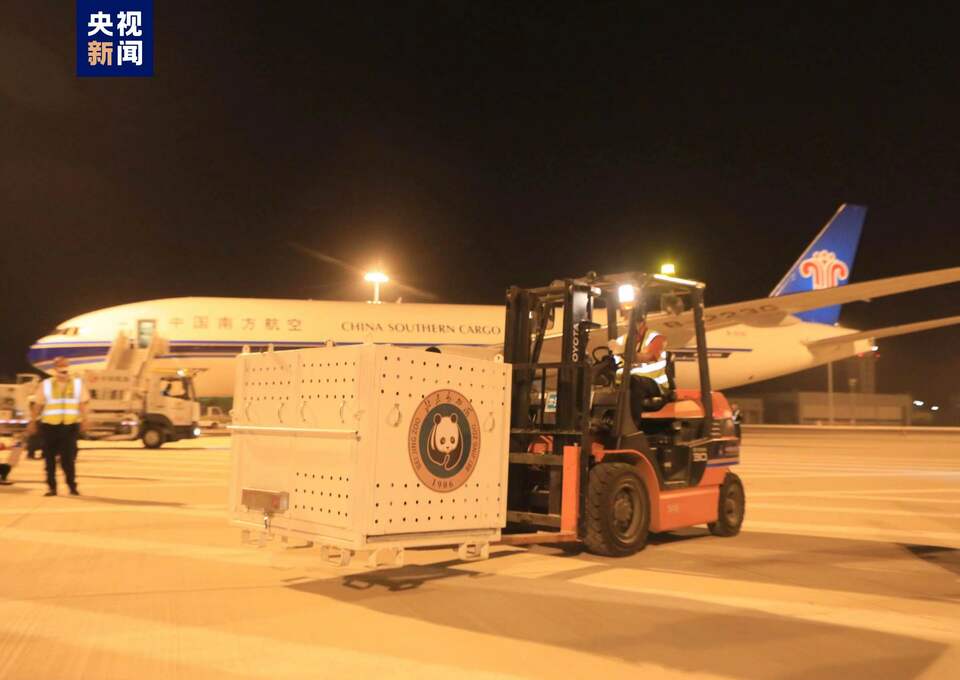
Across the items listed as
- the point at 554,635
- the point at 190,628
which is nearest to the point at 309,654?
the point at 190,628

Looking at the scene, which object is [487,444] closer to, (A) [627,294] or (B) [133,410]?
(A) [627,294]

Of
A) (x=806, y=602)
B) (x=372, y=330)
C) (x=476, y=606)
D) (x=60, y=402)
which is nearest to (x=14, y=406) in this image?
(x=372, y=330)

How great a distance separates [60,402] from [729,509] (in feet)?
28.6

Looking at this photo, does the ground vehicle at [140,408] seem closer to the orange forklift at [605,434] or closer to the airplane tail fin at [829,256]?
the orange forklift at [605,434]

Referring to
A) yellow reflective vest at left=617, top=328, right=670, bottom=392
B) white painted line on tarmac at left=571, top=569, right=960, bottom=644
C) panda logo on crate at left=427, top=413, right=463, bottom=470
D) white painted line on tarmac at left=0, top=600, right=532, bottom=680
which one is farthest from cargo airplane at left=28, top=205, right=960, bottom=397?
white painted line on tarmac at left=0, top=600, right=532, bottom=680

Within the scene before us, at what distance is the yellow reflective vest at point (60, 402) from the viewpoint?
34.9 feet

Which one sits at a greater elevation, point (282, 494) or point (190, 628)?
point (282, 494)

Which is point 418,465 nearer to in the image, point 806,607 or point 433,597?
point 433,597

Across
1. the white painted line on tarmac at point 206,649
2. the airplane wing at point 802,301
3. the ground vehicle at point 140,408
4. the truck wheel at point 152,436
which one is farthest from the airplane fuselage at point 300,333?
the white painted line on tarmac at point 206,649

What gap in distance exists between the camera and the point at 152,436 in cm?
2170

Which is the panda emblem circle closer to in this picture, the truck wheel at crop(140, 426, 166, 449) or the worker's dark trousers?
the worker's dark trousers

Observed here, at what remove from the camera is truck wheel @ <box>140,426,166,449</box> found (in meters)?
21.7

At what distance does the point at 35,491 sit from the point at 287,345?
1788 centimetres

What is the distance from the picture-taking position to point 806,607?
5.48 meters
